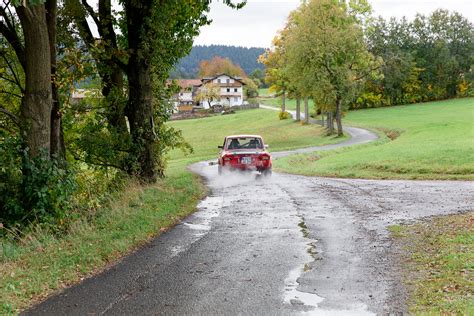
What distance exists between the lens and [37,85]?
9992mm

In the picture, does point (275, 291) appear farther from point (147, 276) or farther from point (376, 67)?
point (376, 67)

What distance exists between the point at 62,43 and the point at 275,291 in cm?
1251

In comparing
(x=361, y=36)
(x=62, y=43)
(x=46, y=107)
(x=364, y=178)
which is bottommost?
(x=364, y=178)

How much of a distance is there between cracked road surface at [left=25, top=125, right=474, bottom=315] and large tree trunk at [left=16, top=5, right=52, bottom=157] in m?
3.00

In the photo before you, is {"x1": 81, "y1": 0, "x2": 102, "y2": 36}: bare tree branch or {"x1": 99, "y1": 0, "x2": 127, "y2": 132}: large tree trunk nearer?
{"x1": 81, "y1": 0, "x2": 102, "y2": 36}: bare tree branch

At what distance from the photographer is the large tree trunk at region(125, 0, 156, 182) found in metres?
15.5

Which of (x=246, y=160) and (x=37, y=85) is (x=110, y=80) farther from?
(x=37, y=85)

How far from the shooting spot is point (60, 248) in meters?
8.43

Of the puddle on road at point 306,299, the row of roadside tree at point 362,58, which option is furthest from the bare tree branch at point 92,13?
the row of roadside tree at point 362,58

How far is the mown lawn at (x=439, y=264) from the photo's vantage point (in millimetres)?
5787

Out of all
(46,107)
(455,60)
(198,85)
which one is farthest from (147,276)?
(198,85)

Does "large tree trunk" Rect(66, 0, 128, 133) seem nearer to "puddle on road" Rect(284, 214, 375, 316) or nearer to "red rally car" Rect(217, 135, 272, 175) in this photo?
"red rally car" Rect(217, 135, 272, 175)

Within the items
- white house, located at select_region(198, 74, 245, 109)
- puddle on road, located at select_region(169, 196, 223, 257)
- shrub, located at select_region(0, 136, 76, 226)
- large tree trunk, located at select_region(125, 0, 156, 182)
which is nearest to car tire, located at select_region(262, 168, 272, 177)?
puddle on road, located at select_region(169, 196, 223, 257)

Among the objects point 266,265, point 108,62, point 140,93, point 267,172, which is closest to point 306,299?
point 266,265
